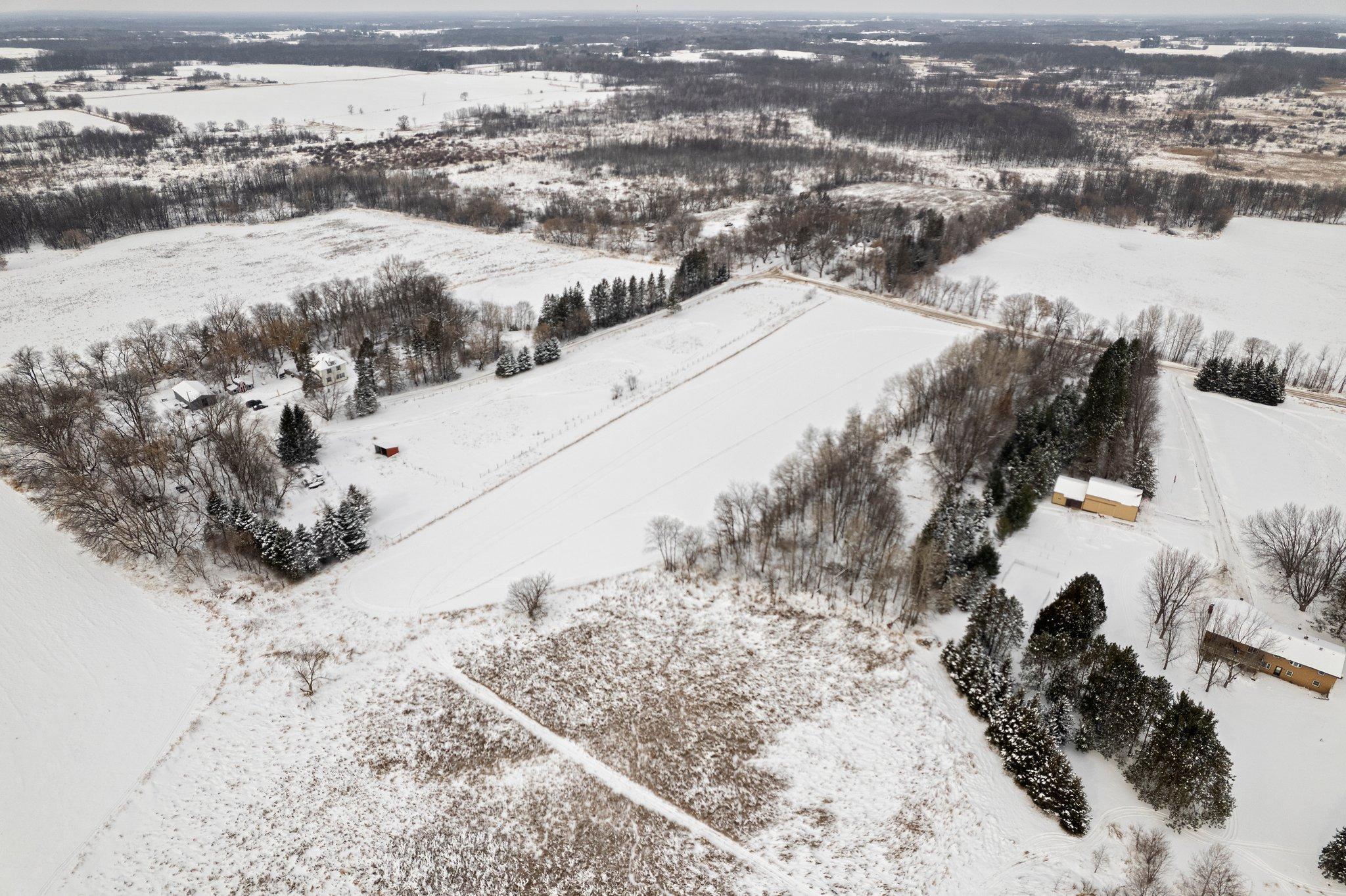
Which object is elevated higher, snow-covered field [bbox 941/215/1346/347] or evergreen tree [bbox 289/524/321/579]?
snow-covered field [bbox 941/215/1346/347]

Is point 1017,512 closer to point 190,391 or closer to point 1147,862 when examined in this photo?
point 1147,862

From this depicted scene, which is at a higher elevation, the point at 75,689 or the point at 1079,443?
the point at 1079,443

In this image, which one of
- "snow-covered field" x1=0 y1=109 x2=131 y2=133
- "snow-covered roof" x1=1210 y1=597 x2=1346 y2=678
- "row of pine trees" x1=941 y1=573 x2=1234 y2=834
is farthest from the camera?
"snow-covered field" x1=0 y1=109 x2=131 y2=133

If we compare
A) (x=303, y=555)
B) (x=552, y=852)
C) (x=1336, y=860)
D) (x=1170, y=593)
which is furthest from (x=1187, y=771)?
(x=303, y=555)

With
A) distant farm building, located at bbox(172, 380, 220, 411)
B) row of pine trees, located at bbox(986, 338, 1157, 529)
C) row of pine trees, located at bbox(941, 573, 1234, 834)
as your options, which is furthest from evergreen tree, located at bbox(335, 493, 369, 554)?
row of pine trees, located at bbox(986, 338, 1157, 529)

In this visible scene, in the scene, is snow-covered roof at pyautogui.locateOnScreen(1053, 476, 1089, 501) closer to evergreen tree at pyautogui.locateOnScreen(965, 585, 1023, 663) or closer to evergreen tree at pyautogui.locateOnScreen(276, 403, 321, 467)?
evergreen tree at pyautogui.locateOnScreen(965, 585, 1023, 663)

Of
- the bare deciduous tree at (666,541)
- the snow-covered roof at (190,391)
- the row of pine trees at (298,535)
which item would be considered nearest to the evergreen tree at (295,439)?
the row of pine trees at (298,535)
